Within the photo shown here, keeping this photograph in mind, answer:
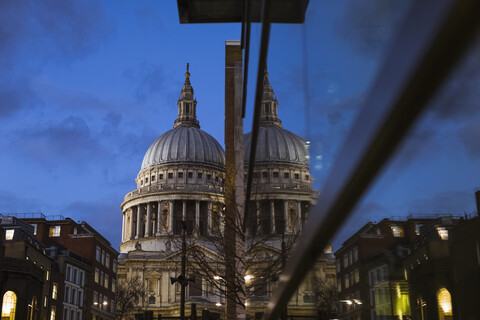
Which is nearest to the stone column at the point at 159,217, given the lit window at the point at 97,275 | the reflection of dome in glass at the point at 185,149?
the reflection of dome in glass at the point at 185,149

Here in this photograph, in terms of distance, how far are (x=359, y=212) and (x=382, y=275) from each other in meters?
0.16

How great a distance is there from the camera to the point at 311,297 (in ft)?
9.80

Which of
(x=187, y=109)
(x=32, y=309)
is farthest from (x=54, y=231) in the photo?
(x=187, y=109)

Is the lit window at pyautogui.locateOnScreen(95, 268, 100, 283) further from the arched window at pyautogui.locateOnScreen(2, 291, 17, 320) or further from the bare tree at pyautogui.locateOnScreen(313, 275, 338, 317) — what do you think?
the bare tree at pyautogui.locateOnScreen(313, 275, 338, 317)

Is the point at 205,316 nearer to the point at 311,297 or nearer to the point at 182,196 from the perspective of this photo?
the point at 311,297

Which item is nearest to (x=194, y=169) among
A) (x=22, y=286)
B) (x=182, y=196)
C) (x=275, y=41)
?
(x=182, y=196)

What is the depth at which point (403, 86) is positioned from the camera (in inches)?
32.9

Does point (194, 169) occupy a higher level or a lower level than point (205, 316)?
higher

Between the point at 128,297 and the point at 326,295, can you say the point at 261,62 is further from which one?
the point at 128,297

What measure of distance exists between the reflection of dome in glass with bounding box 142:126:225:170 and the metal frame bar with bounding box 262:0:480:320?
11937 cm

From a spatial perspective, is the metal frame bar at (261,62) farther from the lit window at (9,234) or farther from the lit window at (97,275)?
the lit window at (97,275)

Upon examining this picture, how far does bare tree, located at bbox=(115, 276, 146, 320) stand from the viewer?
69619 millimetres

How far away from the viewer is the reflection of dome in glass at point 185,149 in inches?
4798

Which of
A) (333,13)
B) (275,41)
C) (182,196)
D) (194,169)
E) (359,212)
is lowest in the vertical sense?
(359,212)
